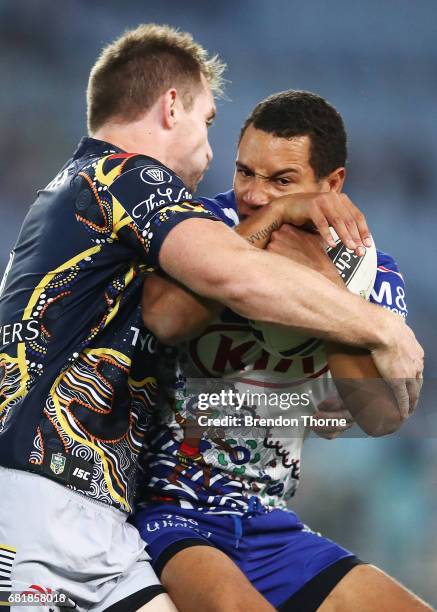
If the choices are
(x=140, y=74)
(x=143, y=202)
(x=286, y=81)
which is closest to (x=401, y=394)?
(x=143, y=202)

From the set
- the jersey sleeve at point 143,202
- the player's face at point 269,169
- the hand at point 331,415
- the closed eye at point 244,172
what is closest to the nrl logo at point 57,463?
the jersey sleeve at point 143,202

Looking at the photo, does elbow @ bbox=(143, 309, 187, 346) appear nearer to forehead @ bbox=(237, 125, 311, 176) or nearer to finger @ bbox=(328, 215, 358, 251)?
finger @ bbox=(328, 215, 358, 251)

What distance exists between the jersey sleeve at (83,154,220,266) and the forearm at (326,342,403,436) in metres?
0.52

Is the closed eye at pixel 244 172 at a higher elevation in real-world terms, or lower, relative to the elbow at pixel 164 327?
higher

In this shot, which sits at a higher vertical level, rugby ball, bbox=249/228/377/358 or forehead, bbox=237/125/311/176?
forehead, bbox=237/125/311/176

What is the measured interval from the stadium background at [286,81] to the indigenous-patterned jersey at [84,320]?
458 centimetres

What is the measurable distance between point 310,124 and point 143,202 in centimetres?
98

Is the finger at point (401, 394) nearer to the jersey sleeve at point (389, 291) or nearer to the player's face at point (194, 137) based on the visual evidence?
the jersey sleeve at point (389, 291)

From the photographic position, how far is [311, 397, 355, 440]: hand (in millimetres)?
2832

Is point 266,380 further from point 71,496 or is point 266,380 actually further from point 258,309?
point 71,496

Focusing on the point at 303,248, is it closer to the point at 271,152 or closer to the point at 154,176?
the point at 154,176

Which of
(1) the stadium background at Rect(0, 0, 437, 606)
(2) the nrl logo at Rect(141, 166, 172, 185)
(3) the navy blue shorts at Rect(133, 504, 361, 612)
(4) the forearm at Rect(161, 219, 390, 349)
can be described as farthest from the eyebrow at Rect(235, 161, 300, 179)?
(1) the stadium background at Rect(0, 0, 437, 606)

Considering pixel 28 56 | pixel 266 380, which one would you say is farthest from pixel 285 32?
pixel 266 380

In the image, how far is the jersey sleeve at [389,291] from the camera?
2.80 metres
